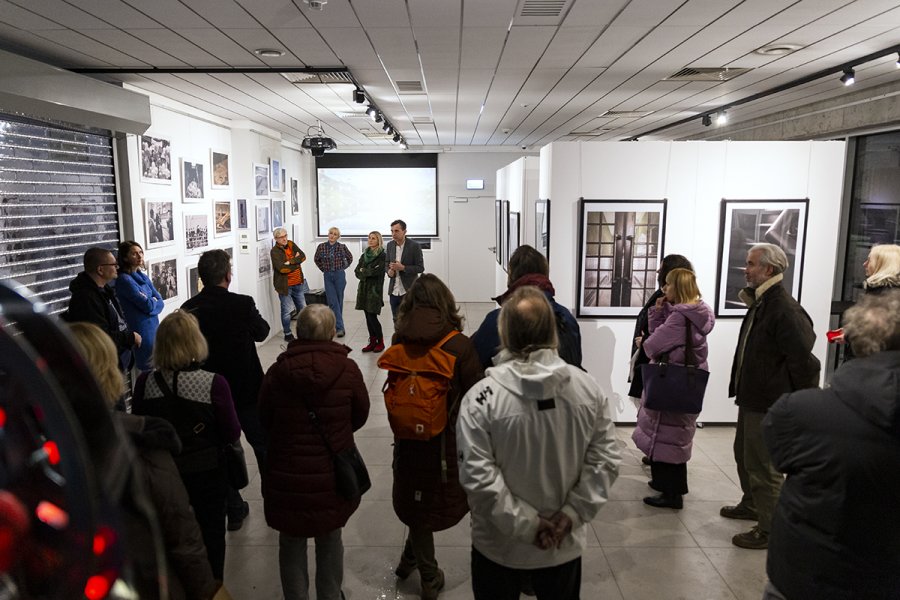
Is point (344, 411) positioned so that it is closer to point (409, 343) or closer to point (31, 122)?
point (409, 343)

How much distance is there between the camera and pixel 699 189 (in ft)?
17.4

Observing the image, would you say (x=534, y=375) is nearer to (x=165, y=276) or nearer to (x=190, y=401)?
(x=190, y=401)

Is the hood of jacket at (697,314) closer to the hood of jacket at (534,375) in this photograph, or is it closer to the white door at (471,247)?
the hood of jacket at (534,375)

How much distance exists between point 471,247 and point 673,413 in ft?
31.3

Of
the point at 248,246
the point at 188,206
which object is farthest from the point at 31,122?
the point at 248,246

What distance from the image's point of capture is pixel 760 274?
3.43m

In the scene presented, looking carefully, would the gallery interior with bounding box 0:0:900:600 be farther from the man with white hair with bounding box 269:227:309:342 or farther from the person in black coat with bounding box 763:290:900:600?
the person in black coat with bounding box 763:290:900:600

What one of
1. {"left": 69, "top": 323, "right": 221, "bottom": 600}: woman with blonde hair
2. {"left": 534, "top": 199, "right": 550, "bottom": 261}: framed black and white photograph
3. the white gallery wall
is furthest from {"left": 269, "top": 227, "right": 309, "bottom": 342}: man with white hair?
{"left": 69, "top": 323, "right": 221, "bottom": 600}: woman with blonde hair

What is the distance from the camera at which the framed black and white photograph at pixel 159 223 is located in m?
5.66

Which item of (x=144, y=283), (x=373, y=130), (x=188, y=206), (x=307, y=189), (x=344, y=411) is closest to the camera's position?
(x=344, y=411)

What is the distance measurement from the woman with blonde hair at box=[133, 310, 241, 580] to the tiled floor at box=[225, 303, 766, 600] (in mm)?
914

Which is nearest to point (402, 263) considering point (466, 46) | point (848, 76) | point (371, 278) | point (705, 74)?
point (371, 278)

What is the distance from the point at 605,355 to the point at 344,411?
3.43 m

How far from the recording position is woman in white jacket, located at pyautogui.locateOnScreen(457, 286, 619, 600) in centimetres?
197
